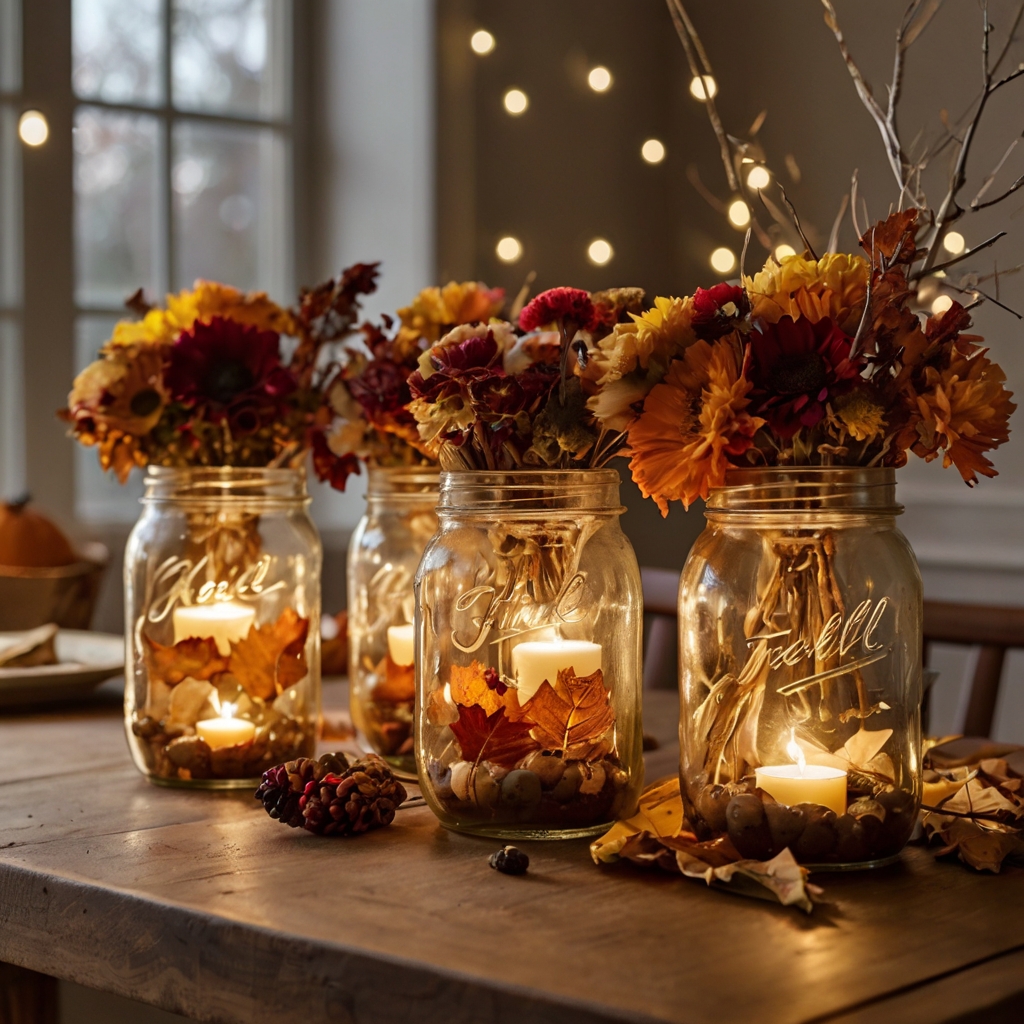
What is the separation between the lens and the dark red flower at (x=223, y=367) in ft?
3.42

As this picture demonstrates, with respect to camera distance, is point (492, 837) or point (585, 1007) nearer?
point (585, 1007)

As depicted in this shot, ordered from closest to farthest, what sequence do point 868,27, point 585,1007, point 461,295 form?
point 585,1007 < point 461,295 < point 868,27

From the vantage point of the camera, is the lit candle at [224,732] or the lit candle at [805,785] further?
the lit candle at [224,732]

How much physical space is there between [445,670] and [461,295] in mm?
383

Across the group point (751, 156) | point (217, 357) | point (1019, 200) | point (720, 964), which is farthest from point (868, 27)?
point (720, 964)

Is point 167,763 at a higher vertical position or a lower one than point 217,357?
lower

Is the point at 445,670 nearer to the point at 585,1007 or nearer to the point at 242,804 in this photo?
the point at 242,804

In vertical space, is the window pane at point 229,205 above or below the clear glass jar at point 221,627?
above

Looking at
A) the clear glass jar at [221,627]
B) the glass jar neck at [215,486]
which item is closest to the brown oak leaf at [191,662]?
the clear glass jar at [221,627]

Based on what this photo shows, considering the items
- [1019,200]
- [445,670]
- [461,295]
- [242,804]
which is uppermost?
[1019,200]

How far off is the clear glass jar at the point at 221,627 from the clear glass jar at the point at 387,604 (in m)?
0.07

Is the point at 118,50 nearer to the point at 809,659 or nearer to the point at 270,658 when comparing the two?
the point at 270,658

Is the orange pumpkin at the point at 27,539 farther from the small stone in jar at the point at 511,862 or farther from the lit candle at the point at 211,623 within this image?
the small stone in jar at the point at 511,862

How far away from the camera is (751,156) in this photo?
1.00m
